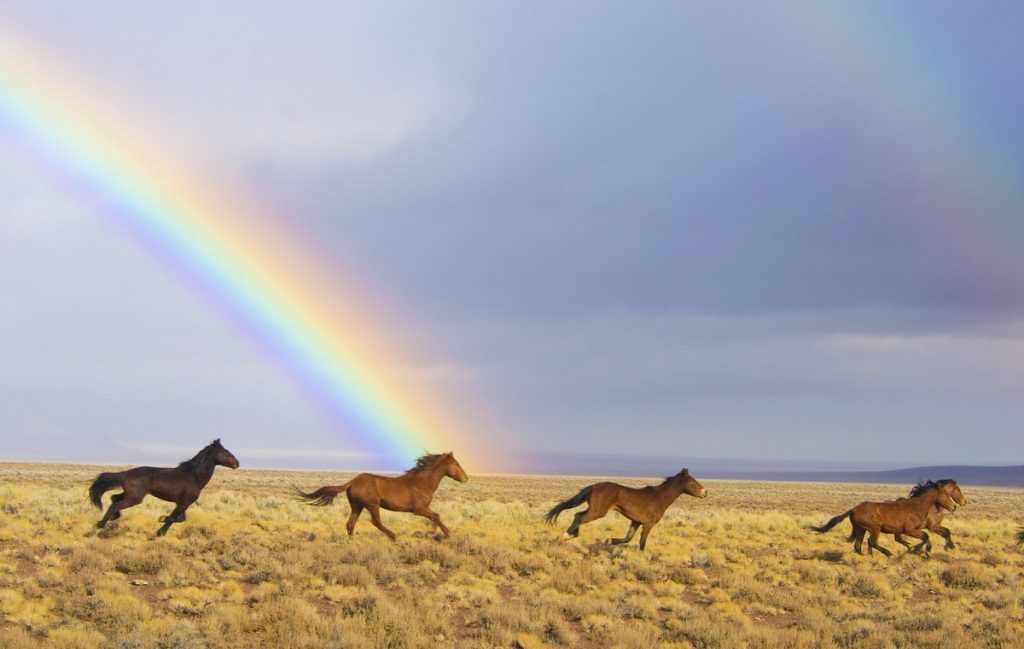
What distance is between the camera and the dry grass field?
11.5m

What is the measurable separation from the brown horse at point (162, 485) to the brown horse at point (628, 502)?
23.1 feet

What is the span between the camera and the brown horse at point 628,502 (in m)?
18.2

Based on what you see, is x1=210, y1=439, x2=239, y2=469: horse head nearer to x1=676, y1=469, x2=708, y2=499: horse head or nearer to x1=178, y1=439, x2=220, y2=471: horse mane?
x1=178, y1=439, x2=220, y2=471: horse mane

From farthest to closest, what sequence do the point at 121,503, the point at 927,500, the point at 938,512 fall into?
1. the point at 938,512
2. the point at 927,500
3. the point at 121,503

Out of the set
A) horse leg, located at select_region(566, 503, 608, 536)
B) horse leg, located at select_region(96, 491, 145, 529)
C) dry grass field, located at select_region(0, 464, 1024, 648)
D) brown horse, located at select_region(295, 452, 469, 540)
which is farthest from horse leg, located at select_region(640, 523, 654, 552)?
horse leg, located at select_region(96, 491, 145, 529)

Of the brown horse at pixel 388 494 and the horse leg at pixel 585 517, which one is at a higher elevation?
the brown horse at pixel 388 494

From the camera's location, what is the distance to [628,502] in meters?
18.5

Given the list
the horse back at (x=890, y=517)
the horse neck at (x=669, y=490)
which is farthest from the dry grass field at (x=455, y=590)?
the horse neck at (x=669, y=490)

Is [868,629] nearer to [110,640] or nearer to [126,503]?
[110,640]

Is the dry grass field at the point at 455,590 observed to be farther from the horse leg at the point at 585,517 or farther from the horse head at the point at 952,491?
the horse head at the point at 952,491

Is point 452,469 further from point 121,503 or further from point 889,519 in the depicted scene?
point 889,519

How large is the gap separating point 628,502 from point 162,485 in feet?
30.0

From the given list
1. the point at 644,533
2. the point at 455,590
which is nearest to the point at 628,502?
the point at 644,533

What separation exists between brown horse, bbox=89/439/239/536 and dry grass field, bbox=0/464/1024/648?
504mm
